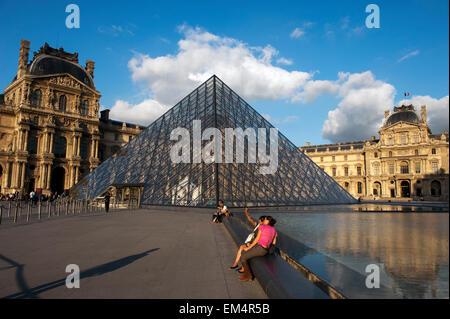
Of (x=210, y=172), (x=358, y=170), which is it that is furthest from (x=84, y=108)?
(x=358, y=170)

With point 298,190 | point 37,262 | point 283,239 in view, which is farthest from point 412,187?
point 37,262

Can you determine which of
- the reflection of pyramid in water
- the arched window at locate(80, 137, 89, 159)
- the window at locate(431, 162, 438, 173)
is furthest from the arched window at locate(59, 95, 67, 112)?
the window at locate(431, 162, 438, 173)

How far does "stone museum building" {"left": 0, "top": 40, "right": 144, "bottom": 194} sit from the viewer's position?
3700 centimetres

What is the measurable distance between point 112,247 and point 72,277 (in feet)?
7.36

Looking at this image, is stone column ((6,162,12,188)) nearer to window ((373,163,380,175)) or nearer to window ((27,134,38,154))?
window ((27,134,38,154))

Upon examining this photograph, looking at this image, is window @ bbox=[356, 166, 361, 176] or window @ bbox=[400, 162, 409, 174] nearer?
window @ bbox=[400, 162, 409, 174]

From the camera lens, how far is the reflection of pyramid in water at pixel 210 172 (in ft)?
51.9

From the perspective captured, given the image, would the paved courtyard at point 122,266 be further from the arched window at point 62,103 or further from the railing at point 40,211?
the arched window at point 62,103

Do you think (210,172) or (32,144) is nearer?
(210,172)

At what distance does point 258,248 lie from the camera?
405 centimetres

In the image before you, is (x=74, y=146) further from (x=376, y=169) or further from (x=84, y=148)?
(x=376, y=169)

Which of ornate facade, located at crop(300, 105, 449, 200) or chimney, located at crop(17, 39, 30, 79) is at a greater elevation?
chimney, located at crop(17, 39, 30, 79)

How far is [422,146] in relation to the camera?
50281mm

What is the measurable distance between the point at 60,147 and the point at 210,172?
110 feet
